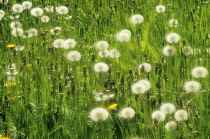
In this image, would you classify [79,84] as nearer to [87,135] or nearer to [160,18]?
[87,135]

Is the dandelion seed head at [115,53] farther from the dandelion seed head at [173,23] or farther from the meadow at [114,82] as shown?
the dandelion seed head at [173,23]

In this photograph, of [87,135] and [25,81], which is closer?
[87,135]

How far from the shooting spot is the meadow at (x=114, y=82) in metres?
2.02

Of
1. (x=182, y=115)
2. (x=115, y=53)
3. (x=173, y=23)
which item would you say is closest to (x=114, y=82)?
(x=115, y=53)

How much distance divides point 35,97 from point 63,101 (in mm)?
188

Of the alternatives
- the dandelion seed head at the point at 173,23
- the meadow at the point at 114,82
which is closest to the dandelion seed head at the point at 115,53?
the meadow at the point at 114,82

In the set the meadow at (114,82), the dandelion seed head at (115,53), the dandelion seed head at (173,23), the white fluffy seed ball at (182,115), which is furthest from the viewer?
the dandelion seed head at (173,23)

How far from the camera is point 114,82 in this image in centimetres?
230

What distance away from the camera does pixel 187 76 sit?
258 centimetres

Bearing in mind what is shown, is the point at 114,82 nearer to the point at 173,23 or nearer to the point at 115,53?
the point at 115,53

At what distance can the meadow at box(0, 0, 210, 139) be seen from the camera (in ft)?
6.63

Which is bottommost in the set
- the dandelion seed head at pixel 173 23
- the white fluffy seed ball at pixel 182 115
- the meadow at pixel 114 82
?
the white fluffy seed ball at pixel 182 115

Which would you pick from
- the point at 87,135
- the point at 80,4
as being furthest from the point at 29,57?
the point at 80,4

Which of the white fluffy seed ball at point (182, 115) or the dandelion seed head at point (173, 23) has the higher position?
the dandelion seed head at point (173, 23)
